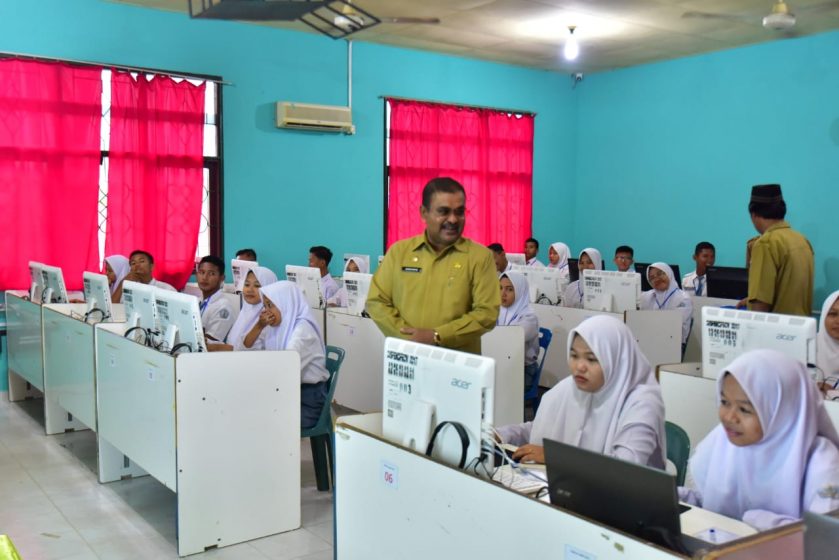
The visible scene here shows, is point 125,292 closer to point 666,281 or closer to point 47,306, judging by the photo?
point 47,306

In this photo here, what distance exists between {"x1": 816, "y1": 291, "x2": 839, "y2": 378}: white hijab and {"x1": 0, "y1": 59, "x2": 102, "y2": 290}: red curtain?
5.28 metres

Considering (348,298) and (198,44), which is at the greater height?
(198,44)

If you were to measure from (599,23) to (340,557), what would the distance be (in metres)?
5.88

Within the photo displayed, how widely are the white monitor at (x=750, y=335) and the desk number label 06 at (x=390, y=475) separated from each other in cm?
134

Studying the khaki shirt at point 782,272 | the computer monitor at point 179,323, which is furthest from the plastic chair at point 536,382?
the computer monitor at point 179,323

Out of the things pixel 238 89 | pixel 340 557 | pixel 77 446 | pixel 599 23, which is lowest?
pixel 77 446

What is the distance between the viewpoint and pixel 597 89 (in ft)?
29.9

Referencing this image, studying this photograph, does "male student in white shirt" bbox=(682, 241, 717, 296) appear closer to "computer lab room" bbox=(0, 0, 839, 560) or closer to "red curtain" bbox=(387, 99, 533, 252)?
"computer lab room" bbox=(0, 0, 839, 560)

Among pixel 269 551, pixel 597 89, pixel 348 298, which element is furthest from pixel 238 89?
pixel 269 551

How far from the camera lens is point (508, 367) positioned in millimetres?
4477

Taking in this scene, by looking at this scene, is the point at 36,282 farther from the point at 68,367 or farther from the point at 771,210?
the point at 771,210

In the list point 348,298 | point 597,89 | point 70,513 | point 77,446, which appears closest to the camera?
point 70,513

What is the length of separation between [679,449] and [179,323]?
2.02 m

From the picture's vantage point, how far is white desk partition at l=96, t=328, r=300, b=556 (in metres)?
3.05
